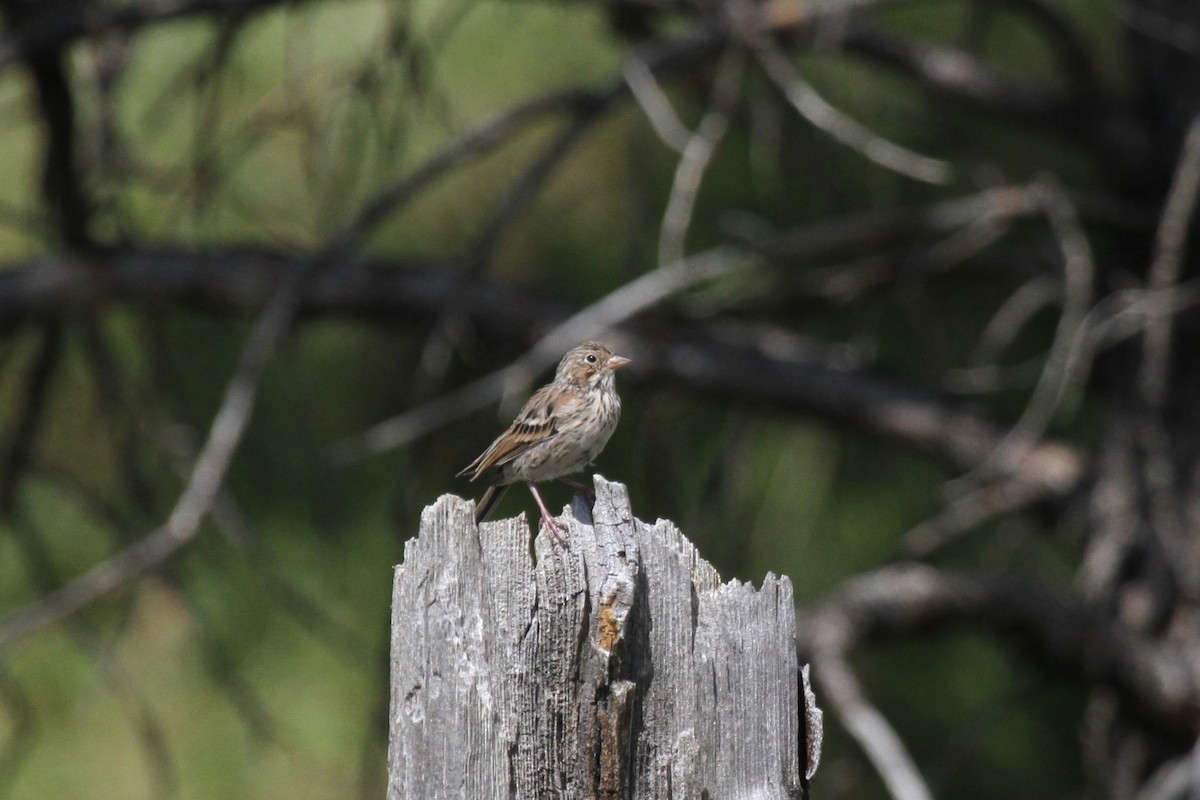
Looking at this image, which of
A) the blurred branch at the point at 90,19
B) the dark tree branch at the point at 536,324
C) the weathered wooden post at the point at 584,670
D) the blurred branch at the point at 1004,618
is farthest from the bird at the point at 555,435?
the weathered wooden post at the point at 584,670

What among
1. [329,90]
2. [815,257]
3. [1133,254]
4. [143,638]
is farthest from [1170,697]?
[143,638]

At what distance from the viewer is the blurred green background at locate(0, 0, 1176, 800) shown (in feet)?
19.6

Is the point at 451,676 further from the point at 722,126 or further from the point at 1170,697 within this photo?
the point at 1170,697

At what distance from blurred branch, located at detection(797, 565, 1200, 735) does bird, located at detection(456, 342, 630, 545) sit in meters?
1.09

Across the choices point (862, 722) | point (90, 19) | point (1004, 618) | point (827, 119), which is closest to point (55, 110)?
point (90, 19)

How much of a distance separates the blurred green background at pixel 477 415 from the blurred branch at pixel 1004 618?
45 cm

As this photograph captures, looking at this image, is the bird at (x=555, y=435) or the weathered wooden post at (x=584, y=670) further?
the bird at (x=555, y=435)

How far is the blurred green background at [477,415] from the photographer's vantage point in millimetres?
5961

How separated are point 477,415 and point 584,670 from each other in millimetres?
3666

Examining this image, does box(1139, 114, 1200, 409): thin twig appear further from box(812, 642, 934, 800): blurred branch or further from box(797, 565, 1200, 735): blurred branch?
box(812, 642, 934, 800): blurred branch

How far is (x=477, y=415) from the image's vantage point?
226 inches

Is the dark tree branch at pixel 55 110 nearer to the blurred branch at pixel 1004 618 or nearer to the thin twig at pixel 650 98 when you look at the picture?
the thin twig at pixel 650 98

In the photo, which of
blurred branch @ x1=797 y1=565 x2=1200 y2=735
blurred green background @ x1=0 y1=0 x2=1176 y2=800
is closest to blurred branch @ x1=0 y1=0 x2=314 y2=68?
blurred green background @ x1=0 y1=0 x2=1176 y2=800

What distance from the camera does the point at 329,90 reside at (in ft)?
17.9
